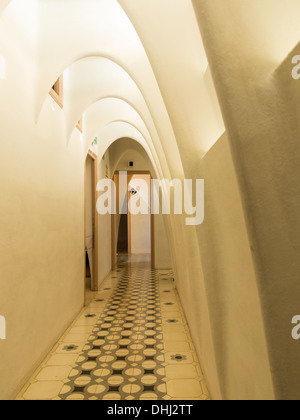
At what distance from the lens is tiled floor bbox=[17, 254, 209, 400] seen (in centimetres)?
269

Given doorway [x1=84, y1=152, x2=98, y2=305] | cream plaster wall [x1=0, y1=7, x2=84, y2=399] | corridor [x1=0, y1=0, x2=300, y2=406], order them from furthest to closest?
1. doorway [x1=84, y1=152, x2=98, y2=305]
2. cream plaster wall [x1=0, y1=7, x2=84, y2=399]
3. corridor [x1=0, y1=0, x2=300, y2=406]

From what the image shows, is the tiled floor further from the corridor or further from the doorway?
the doorway

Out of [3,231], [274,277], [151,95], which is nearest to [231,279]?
[274,277]

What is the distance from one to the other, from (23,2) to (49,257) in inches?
106

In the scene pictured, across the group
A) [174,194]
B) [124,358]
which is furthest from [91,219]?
[124,358]

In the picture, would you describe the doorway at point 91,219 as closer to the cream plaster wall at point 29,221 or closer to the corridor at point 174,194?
the corridor at point 174,194

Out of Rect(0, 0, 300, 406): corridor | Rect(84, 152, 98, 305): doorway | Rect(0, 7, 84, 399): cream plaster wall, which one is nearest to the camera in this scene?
Rect(0, 0, 300, 406): corridor

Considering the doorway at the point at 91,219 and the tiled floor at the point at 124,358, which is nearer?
the tiled floor at the point at 124,358

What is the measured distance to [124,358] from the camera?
338 cm

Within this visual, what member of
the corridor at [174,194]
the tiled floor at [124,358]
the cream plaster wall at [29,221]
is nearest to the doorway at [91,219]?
the corridor at [174,194]

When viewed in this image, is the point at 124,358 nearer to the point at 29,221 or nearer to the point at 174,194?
the point at 29,221

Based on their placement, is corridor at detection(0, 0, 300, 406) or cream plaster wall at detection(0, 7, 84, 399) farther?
cream plaster wall at detection(0, 7, 84, 399)

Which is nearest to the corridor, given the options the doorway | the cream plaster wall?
the cream plaster wall

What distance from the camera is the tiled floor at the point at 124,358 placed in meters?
2.69
